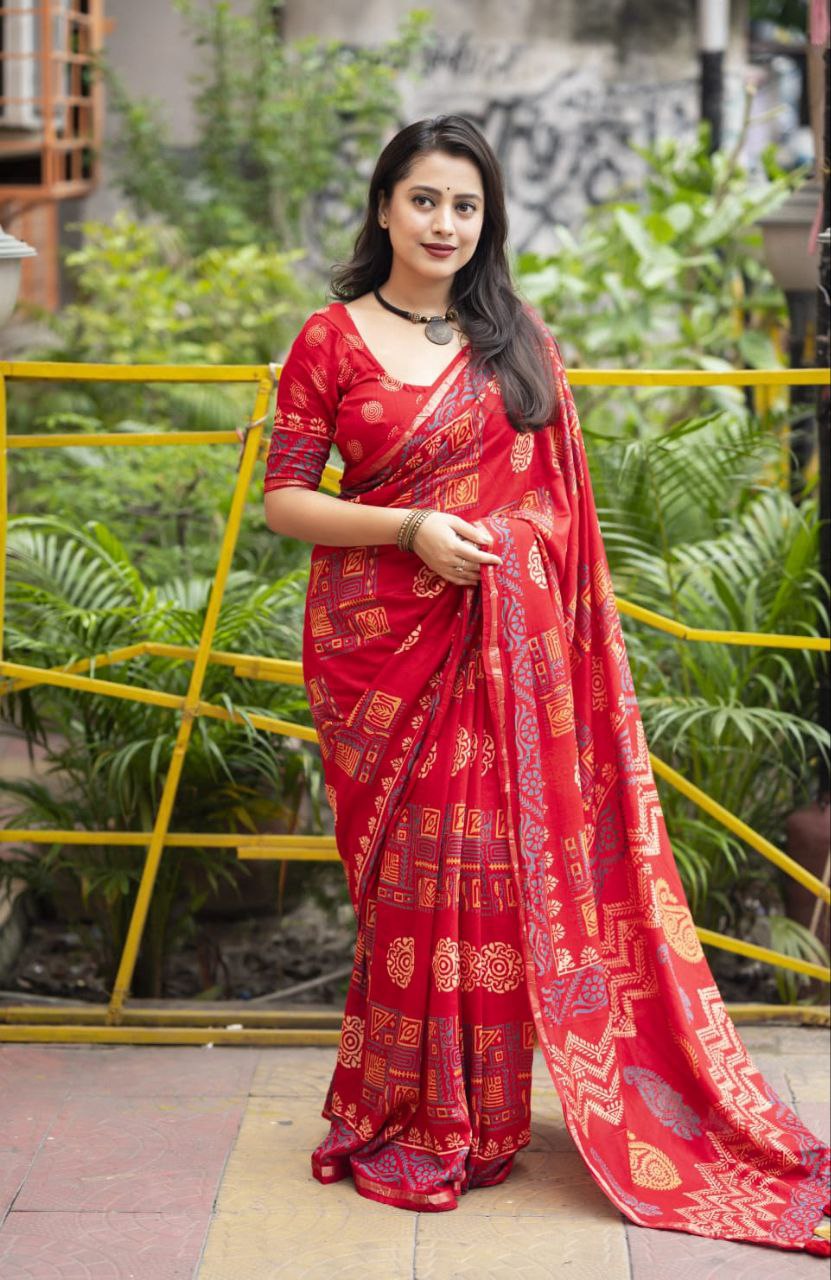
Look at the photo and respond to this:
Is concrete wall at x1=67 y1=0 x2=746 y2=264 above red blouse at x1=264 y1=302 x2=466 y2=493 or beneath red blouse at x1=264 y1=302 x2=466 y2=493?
above

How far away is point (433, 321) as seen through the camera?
306 cm

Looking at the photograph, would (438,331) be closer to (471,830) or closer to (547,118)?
(471,830)

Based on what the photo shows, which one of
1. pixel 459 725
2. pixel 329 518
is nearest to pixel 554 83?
pixel 329 518

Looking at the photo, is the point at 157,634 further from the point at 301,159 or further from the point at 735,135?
the point at 735,135

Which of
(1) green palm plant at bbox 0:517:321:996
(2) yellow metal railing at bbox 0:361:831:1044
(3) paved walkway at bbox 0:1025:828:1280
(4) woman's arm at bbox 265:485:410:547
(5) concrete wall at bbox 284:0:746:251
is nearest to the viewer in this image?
(3) paved walkway at bbox 0:1025:828:1280

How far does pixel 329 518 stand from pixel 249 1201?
1.26 metres

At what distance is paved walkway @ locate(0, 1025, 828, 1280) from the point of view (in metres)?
2.81

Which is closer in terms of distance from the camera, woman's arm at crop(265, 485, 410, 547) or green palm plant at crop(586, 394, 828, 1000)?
woman's arm at crop(265, 485, 410, 547)

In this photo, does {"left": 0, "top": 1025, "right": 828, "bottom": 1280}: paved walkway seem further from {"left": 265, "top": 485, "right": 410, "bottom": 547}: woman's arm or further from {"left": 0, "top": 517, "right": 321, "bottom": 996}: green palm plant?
{"left": 265, "top": 485, "right": 410, "bottom": 547}: woman's arm

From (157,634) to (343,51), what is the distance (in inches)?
272

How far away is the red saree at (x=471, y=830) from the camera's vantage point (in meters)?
2.98

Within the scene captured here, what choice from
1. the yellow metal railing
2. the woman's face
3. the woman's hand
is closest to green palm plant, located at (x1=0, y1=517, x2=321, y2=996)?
the yellow metal railing

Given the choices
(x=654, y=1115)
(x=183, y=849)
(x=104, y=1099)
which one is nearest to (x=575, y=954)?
(x=654, y=1115)

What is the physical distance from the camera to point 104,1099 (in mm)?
3438
